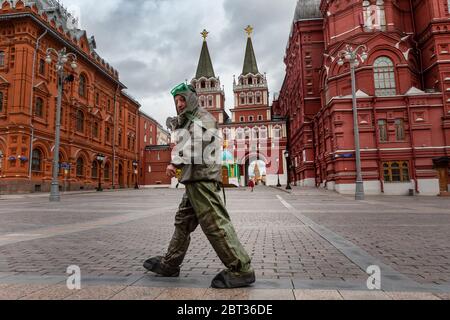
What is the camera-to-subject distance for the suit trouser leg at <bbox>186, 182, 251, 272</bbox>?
120 inches

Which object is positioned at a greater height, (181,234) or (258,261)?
(181,234)

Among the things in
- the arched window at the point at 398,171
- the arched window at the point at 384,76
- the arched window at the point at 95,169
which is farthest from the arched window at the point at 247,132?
the arched window at the point at 398,171

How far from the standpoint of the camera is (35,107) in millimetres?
29766

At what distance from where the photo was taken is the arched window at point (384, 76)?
28.1 m

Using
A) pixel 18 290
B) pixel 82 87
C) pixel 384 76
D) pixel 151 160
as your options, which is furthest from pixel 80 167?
pixel 18 290

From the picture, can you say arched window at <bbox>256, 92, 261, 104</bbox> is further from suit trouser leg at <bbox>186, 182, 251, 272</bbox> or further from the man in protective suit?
suit trouser leg at <bbox>186, 182, 251, 272</bbox>

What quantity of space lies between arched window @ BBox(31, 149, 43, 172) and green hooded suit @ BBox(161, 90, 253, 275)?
101 feet

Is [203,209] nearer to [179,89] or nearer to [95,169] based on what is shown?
[179,89]

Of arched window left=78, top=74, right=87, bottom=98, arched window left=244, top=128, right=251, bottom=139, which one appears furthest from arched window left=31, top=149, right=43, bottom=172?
arched window left=244, top=128, right=251, bottom=139

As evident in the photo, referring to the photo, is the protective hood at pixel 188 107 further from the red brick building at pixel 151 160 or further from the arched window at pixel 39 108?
the red brick building at pixel 151 160

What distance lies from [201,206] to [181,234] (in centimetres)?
47

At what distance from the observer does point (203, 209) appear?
3.13 m
